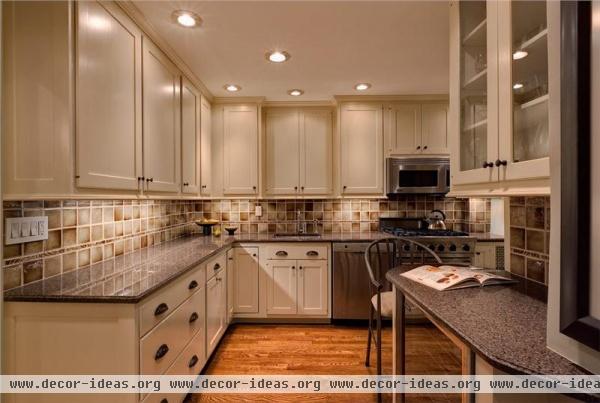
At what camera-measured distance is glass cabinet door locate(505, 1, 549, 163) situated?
939mm

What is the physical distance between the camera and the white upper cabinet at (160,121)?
182 cm

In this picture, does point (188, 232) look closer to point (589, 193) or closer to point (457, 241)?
point (457, 241)

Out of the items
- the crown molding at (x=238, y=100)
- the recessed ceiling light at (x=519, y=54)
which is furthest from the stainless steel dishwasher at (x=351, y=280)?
the recessed ceiling light at (x=519, y=54)

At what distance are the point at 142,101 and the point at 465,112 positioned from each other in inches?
69.6

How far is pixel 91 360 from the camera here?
1216 millimetres

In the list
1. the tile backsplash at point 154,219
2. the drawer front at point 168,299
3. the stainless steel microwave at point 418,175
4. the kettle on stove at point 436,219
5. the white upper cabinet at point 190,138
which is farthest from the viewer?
the kettle on stove at point 436,219

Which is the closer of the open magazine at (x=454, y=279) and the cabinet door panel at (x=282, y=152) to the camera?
the open magazine at (x=454, y=279)

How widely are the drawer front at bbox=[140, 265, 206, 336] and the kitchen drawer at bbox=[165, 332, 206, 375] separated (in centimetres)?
31

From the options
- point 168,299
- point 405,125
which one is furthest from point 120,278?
point 405,125

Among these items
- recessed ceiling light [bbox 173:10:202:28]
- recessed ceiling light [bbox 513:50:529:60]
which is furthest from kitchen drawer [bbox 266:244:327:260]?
recessed ceiling light [bbox 513:50:529:60]

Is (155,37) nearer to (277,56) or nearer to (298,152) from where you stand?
(277,56)

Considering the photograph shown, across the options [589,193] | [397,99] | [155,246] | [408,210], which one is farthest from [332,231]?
[589,193]

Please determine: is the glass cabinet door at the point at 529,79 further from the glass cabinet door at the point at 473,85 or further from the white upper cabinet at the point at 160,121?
the white upper cabinet at the point at 160,121

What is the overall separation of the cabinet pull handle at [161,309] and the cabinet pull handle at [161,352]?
0.56 ft
